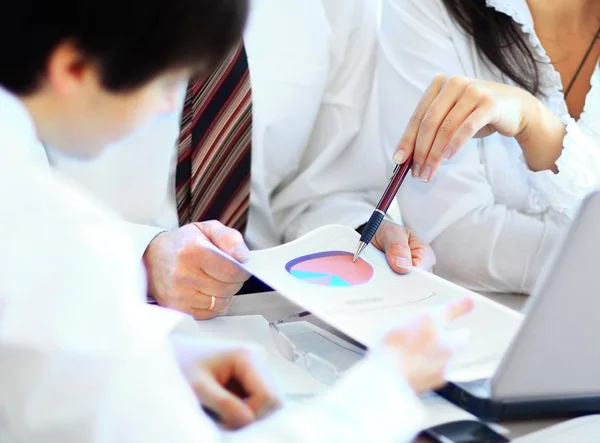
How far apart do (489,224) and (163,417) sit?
615mm

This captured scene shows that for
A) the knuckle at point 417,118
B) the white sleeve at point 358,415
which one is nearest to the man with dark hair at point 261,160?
the knuckle at point 417,118

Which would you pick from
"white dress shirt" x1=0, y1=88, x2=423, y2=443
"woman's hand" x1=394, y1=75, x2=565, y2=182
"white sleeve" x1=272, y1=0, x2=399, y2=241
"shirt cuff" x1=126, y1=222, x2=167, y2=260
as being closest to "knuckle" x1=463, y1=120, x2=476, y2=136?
"woman's hand" x1=394, y1=75, x2=565, y2=182

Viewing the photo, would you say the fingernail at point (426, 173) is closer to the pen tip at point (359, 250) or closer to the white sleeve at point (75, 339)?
the pen tip at point (359, 250)

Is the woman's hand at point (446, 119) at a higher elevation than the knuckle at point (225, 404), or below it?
higher

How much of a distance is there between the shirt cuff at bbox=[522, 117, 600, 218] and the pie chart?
0.31 meters

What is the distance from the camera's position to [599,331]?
48cm

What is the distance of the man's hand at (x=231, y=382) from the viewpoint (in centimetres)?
48

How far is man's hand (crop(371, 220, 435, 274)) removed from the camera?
2.21 ft

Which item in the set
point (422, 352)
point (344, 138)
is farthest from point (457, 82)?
point (422, 352)

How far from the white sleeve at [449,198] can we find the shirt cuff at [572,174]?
4cm

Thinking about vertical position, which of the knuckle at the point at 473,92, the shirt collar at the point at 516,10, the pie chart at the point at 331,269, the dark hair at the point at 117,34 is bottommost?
the pie chart at the point at 331,269

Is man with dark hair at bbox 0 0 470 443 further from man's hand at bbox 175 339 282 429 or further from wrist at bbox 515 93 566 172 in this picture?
wrist at bbox 515 93 566 172

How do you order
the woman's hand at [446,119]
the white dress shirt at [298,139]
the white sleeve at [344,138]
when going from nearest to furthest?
the woman's hand at [446,119]
the white dress shirt at [298,139]
the white sleeve at [344,138]

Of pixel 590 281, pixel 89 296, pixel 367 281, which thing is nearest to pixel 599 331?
pixel 590 281
